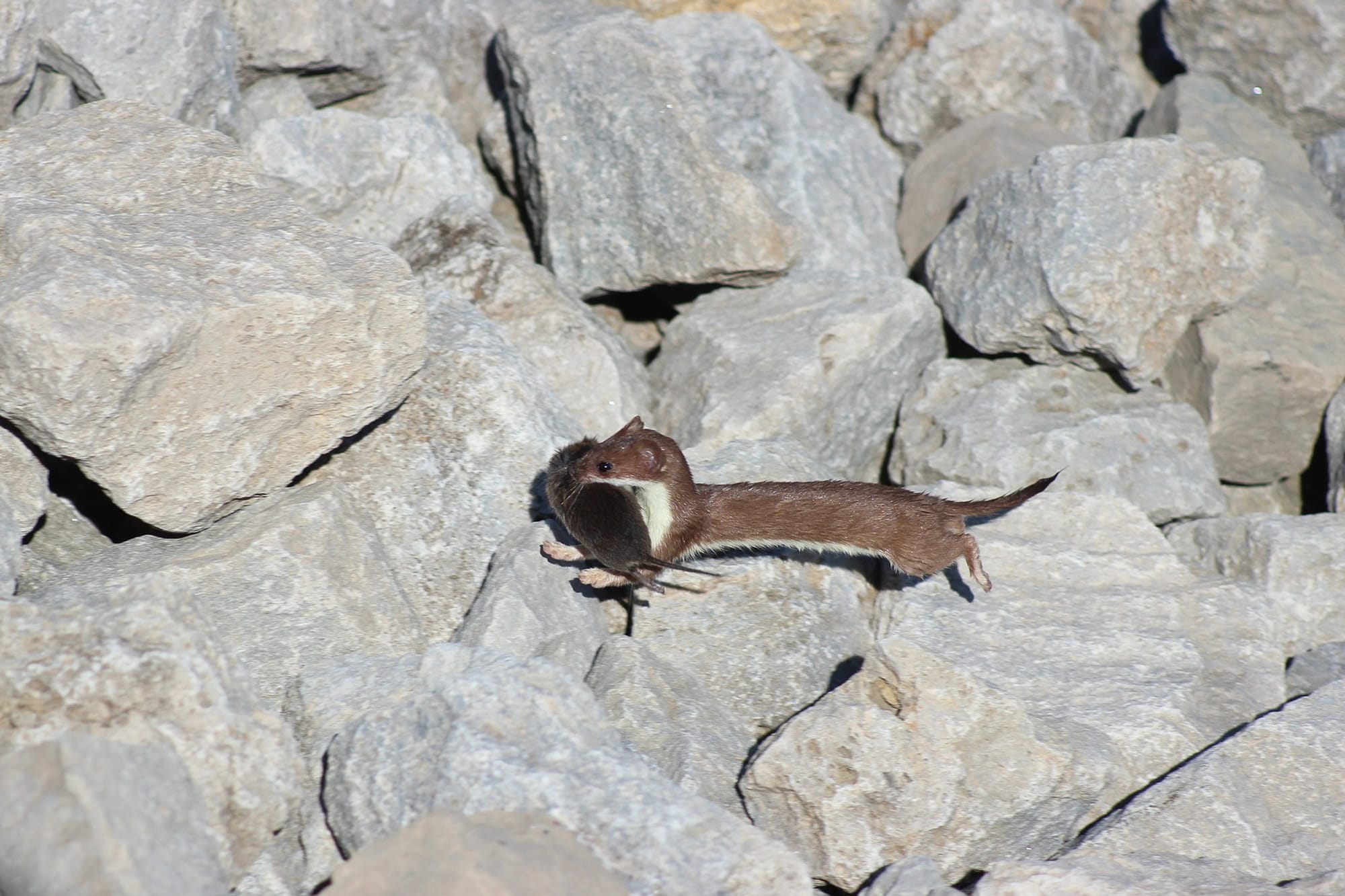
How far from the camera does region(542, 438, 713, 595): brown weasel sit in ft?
14.6

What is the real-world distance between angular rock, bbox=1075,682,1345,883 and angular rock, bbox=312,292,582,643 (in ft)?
8.06

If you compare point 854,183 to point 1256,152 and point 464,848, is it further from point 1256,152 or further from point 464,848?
point 464,848

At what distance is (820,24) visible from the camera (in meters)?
7.60

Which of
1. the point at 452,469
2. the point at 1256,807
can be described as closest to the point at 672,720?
the point at 452,469

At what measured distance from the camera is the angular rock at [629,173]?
606 cm

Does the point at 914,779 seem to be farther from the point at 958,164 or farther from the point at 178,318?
the point at 958,164

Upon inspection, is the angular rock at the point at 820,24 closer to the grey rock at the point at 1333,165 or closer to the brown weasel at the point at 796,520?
the grey rock at the point at 1333,165

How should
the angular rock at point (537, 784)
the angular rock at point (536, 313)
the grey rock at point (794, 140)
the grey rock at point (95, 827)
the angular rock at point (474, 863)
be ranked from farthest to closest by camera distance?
1. the grey rock at point (794, 140)
2. the angular rock at point (536, 313)
3. the angular rock at point (537, 784)
4. the angular rock at point (474, 863)
5. the grey rock at point (95, 827)

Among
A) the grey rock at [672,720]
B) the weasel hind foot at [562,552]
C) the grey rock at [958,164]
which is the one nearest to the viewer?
the grey rock at [672,720]

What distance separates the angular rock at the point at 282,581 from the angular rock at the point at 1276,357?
408 centimetres

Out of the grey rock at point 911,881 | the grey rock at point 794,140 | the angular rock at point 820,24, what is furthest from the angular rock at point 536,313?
the grey rock at point 911,881

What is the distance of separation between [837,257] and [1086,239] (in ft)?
4.57

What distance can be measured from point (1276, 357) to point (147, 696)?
5.25 meters

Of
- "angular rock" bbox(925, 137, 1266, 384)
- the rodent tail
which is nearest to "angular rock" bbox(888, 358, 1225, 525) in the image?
"angular rock" bbox(925, 137, 1266, 384)
